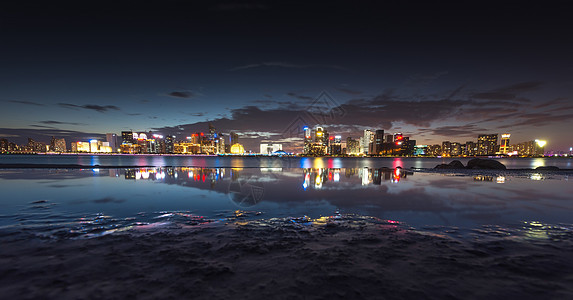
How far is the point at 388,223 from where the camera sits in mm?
10281

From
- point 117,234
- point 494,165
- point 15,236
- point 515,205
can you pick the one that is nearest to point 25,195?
point 15,236

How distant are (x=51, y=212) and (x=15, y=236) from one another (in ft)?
14.3

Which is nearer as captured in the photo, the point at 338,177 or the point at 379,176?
the point at 338,177

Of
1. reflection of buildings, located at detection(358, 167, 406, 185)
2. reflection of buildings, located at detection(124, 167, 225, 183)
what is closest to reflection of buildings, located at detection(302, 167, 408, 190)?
reflection of buildings, located at detection(358, 167, 406, 185)

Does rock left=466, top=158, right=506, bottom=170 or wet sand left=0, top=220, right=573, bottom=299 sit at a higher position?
wet sand left=0, top=220, right=573, bottom=299

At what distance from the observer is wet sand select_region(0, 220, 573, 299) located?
4.81 meters

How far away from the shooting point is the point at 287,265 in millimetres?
6062

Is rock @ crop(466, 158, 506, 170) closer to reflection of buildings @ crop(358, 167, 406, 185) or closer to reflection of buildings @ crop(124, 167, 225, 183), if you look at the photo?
reflection of buildings @ crop(358, 167, 406, 185)

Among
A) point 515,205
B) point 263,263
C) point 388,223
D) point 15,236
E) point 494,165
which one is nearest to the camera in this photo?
point 263,263

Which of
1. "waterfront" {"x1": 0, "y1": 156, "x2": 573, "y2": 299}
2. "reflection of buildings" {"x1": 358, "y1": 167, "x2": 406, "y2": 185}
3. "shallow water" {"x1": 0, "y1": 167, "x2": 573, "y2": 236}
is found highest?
"waterfront" {"x1": 0, "y1": 156, "x2": 573, "y2": 299}

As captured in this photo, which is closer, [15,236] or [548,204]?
[15,236]

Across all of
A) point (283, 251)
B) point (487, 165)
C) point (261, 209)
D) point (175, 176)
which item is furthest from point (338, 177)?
point (487, 165)

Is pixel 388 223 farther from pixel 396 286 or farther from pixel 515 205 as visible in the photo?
pixel 515 205

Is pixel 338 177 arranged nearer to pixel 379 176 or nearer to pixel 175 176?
pixel 379 176
